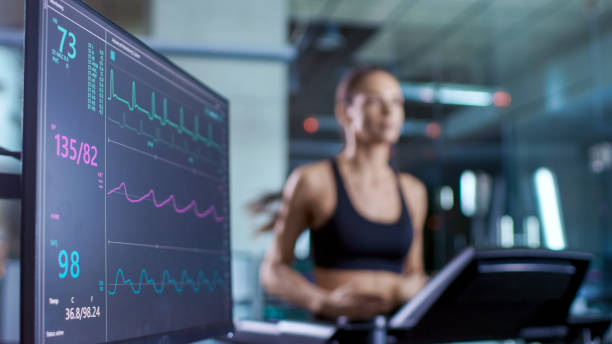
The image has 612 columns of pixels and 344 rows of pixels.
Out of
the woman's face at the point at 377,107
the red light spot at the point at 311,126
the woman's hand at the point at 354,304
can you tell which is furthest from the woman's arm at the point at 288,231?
the red light spot at the point at 311,126

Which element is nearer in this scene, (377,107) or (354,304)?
(354,304)

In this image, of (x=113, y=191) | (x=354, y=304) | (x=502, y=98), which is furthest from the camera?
(x=502, y=98)

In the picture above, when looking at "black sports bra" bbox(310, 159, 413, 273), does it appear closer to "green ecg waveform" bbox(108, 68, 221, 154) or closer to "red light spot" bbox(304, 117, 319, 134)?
"green ecg waveform" bbox(108, 68, 221, 154)

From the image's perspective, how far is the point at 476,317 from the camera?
1173 millimetres

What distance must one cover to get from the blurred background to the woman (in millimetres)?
3379

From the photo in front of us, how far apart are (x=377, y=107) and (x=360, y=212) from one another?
0.26 meters

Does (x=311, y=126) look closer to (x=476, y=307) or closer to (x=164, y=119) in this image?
(x=476, y=307)

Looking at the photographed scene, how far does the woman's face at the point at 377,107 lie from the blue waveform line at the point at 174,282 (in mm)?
810

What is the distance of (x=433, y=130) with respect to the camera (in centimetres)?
640

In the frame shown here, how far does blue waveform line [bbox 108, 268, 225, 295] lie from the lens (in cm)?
74

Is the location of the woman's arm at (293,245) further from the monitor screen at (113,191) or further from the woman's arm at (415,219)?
the monitor screen at (113,191)

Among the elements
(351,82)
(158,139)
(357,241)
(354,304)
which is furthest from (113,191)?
(351,82)

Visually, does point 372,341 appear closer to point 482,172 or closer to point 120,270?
point 120,270

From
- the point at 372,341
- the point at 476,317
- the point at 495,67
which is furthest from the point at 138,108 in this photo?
the point at 495,67
